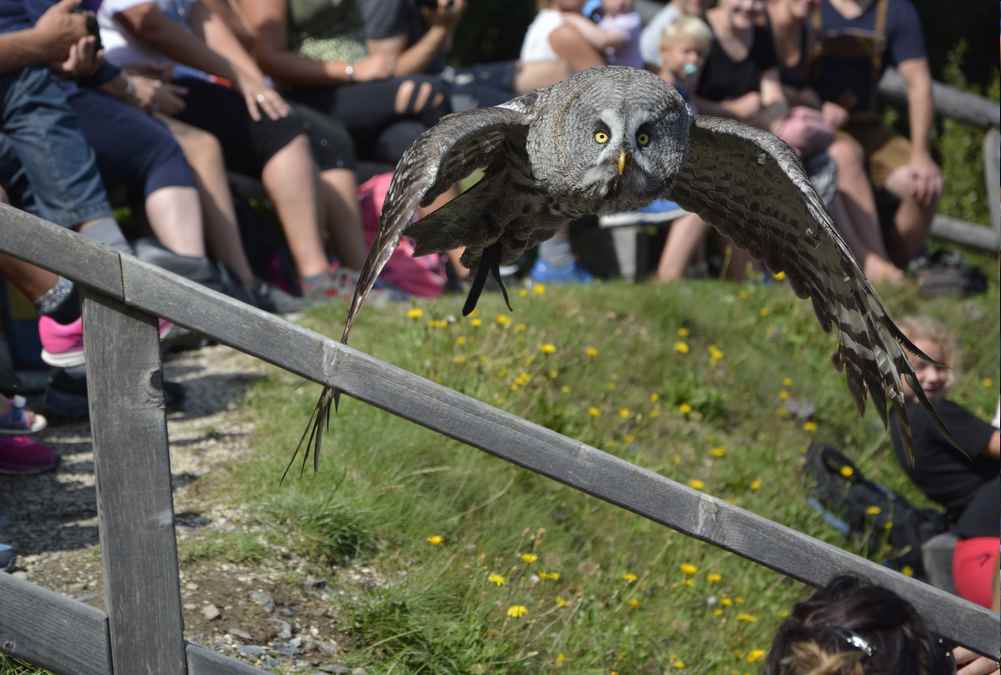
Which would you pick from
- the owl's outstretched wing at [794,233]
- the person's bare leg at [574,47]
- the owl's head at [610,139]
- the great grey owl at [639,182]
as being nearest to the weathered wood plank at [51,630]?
the great grey owl at [639,182]

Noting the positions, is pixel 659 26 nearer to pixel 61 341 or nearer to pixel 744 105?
pixel 744 105

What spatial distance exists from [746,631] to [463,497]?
3.56 feet

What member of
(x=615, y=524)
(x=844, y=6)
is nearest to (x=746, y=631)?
(x=615, y=524)

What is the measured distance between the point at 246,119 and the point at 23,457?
2.07m

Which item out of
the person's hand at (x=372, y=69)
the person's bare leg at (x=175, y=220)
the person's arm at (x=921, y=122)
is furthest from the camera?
the person's arm at (x=921, y=122)

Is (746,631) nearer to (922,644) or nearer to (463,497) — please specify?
(463,497)

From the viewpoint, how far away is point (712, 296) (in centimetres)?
707

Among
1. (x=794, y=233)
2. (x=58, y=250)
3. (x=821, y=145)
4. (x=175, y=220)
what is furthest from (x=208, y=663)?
(x=821, y=145)

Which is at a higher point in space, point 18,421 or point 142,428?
point 142,428

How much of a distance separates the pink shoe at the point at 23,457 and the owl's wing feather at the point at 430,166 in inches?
52.8

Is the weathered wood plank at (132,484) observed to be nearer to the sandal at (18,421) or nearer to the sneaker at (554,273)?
the sandal at (18,421)

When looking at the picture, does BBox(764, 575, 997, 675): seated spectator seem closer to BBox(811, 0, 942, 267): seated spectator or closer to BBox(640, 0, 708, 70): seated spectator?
BBox(640, 0, 708, 70): seated spectator

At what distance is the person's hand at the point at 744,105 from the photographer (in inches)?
280

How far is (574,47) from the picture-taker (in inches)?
269
